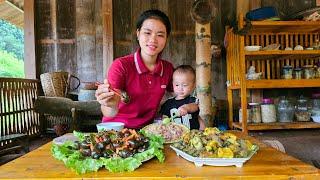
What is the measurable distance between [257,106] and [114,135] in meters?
3.68

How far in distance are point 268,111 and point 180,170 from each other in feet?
12.3

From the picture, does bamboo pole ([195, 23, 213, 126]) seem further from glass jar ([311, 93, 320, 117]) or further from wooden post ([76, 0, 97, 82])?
glass jar ([311, 93, 320, 117])

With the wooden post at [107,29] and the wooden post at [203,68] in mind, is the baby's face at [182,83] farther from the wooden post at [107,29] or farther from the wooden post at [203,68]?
the wooden post at [107,29]

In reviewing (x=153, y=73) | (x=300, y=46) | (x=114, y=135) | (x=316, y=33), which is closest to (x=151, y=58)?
(x=153, y=73)

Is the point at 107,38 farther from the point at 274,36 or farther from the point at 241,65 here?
the point at 274,36

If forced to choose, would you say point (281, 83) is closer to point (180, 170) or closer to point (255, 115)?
point (255, 115)

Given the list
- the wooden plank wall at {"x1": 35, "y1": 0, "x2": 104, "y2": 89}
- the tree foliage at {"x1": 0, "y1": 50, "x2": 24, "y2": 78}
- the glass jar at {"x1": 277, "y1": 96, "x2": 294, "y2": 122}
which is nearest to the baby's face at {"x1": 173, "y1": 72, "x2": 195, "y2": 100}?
the wooden plank wall at {"x1": 35, "y1": 0, "x2": 104, "y2": 89}

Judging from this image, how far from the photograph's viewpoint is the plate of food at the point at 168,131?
5.02 feet

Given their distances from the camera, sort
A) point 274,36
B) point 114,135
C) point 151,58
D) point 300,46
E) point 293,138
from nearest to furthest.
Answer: point 114,135
point 151,58
point 293,138
point 300,46
point 274,36

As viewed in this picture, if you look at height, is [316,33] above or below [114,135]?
above

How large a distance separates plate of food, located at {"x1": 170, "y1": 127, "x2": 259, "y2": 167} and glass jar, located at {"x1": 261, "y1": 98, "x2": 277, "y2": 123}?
3448 mm

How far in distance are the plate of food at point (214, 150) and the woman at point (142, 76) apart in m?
0.76

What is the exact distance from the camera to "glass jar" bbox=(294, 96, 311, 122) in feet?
15.2

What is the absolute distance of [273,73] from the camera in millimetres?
4957
